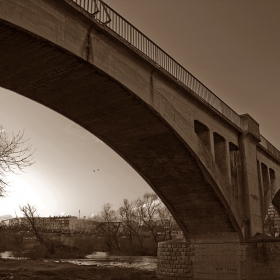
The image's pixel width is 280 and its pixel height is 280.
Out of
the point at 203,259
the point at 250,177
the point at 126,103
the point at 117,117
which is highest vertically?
the point at 126,103

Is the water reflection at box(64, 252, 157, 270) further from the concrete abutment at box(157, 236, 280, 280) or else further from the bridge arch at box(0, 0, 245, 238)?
the bridge arch at box(0, 0, 245, 238)

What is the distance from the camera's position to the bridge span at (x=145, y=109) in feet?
32.4

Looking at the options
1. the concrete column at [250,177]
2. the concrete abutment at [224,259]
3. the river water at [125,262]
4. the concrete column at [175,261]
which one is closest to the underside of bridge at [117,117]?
the concrete abutment at [224,259]

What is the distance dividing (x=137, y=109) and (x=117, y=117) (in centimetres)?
106

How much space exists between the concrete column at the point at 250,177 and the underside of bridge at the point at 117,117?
134 cm

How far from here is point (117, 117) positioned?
555 inches

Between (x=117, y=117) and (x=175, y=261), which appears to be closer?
(x=117, y=117)

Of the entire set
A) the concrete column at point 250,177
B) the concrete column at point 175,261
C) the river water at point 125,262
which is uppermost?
the concrete column at point 250,177

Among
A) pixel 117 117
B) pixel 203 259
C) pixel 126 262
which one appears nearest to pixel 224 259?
pixel 203 259

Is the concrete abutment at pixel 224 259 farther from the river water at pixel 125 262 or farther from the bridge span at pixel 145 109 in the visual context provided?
the river water at pixel 125 262

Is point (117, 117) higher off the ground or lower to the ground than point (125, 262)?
higher

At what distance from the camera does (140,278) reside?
20453mm

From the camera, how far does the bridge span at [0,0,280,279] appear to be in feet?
32.4

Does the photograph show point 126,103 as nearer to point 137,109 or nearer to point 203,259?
point 137,109
